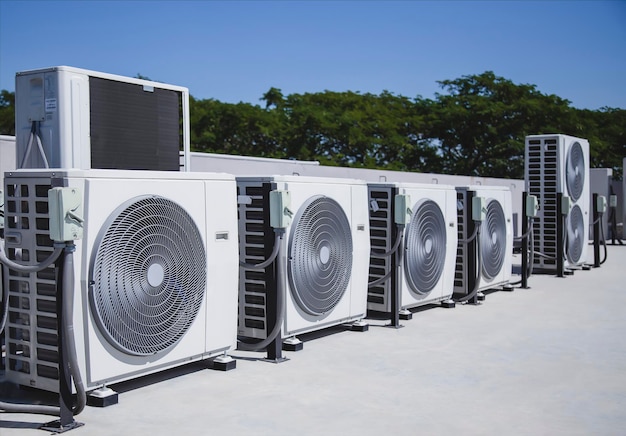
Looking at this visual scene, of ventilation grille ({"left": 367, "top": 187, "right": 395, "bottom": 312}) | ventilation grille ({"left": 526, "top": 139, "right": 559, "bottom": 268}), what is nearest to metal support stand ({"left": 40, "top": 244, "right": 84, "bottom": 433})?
ventilation grille ({"left": 367, "top": 187, "right": 395, "bottom": 312})

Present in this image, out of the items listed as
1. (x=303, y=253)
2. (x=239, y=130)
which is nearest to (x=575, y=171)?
(x=303, y=253)

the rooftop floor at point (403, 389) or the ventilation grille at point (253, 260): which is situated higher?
the ventilation grille at point (253, 260)

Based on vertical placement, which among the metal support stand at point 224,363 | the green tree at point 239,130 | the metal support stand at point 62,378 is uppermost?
the green tree at point 239,130

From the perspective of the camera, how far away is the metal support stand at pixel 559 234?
11.5 metres

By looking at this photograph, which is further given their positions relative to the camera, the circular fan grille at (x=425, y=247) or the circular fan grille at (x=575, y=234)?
the circular fan grille at (x=575, y=234)

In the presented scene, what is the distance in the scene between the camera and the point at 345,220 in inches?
261

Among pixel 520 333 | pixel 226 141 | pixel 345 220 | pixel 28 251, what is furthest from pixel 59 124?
pixel 226 141

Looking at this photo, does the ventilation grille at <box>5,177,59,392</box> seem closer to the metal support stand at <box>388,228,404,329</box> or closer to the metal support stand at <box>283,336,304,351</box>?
the metal support stand at <box>283,336,304,351</box>

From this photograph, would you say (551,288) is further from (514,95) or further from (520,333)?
Answer: (514,95)

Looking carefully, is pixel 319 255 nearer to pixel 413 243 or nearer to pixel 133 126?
pixel 413 243

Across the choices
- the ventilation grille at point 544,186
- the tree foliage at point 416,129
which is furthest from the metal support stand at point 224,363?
the tree foliage at point 416,129

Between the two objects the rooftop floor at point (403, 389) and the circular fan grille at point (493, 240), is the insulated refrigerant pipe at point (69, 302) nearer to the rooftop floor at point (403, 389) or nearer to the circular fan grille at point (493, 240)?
the rooftop floor at point (403, 389)

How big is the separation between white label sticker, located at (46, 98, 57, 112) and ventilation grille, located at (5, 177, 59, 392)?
650mm

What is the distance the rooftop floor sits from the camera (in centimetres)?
410
